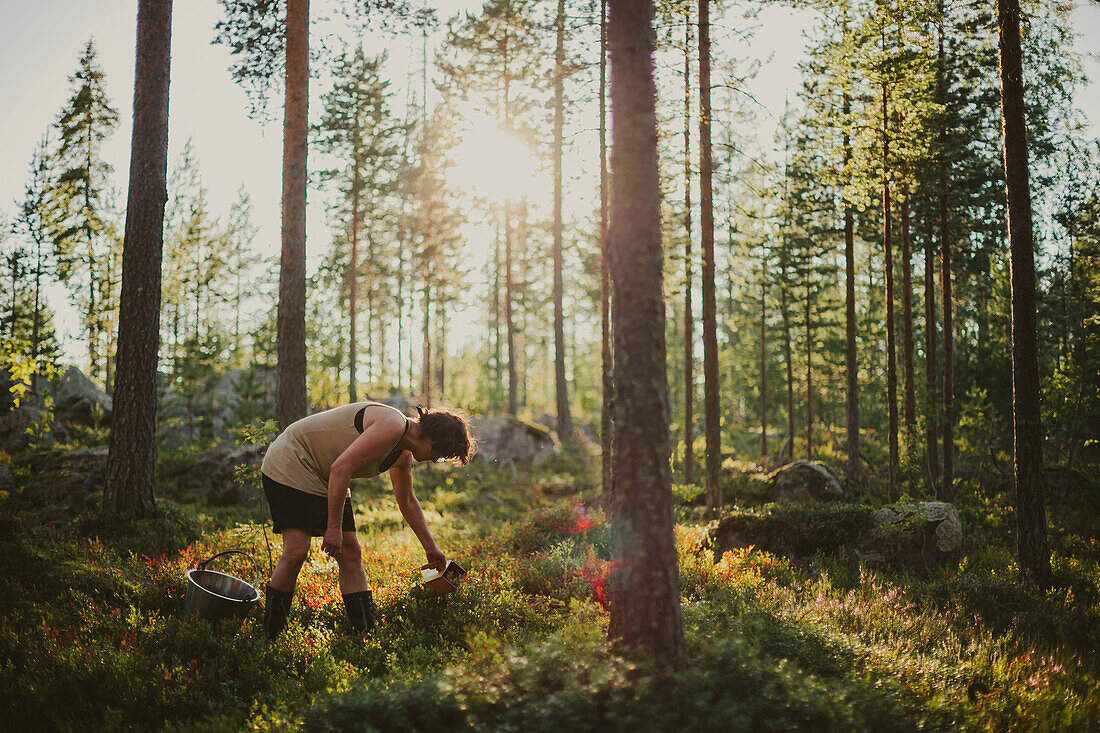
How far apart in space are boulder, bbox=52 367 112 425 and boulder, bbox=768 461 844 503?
60.3 feet

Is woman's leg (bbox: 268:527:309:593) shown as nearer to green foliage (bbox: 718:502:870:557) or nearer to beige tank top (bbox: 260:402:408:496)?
beige tank top (bbox: 260:402:408:496)

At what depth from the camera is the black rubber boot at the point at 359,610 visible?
502cm

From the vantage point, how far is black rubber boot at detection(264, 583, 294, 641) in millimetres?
4832

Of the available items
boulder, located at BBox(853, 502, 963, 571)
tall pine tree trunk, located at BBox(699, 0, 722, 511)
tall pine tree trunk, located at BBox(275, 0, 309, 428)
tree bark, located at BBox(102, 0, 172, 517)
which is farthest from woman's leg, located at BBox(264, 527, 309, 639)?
tall pine tree trunk, located at BBox(699, 0, 722, 511)

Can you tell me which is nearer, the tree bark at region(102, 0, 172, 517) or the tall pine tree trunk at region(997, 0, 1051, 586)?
the tree bark at region(102, 0, 172, 517)

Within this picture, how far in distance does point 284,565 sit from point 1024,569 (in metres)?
9.57

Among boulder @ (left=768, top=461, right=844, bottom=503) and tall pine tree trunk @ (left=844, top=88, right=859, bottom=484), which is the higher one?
tall pine tree trunk @ (left=844, top=88, right=859, bottom=484)

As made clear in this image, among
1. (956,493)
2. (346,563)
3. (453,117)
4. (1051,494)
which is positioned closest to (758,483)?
(956,493)

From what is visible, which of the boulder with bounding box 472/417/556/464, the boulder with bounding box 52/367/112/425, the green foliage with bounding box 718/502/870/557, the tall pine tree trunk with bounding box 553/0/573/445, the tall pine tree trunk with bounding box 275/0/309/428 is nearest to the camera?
the tall pine tree trunk with bounding box 275/0/309/428

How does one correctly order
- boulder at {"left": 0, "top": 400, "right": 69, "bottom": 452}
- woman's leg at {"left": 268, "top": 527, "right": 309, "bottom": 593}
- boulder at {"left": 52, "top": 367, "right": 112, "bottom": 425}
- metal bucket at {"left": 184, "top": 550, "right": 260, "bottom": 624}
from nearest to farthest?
1. woman's leg at {"left": 268, "top": 527, "right": 309, "bottom": 593}
2. metal bucket at {"left": 184, "top": 550, "right": 260, "bottom": 624}
3. boulder at {"left": 0, "top": 400, "right": 69, "bottom": 452}
4. boulder at {"left": 52, "top": 367, "right": 112, "bottom": 425}

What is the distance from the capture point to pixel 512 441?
827 inches

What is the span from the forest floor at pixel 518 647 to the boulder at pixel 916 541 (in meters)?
0.39

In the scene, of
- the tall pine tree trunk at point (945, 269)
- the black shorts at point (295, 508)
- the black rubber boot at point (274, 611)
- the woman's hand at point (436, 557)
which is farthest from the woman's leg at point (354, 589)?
the tall pine tree trunk at point (945, 269)

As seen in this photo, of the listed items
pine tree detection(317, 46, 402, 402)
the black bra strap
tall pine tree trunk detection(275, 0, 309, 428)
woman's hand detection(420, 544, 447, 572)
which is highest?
pine tree detection(317, 46, 402, 402)
